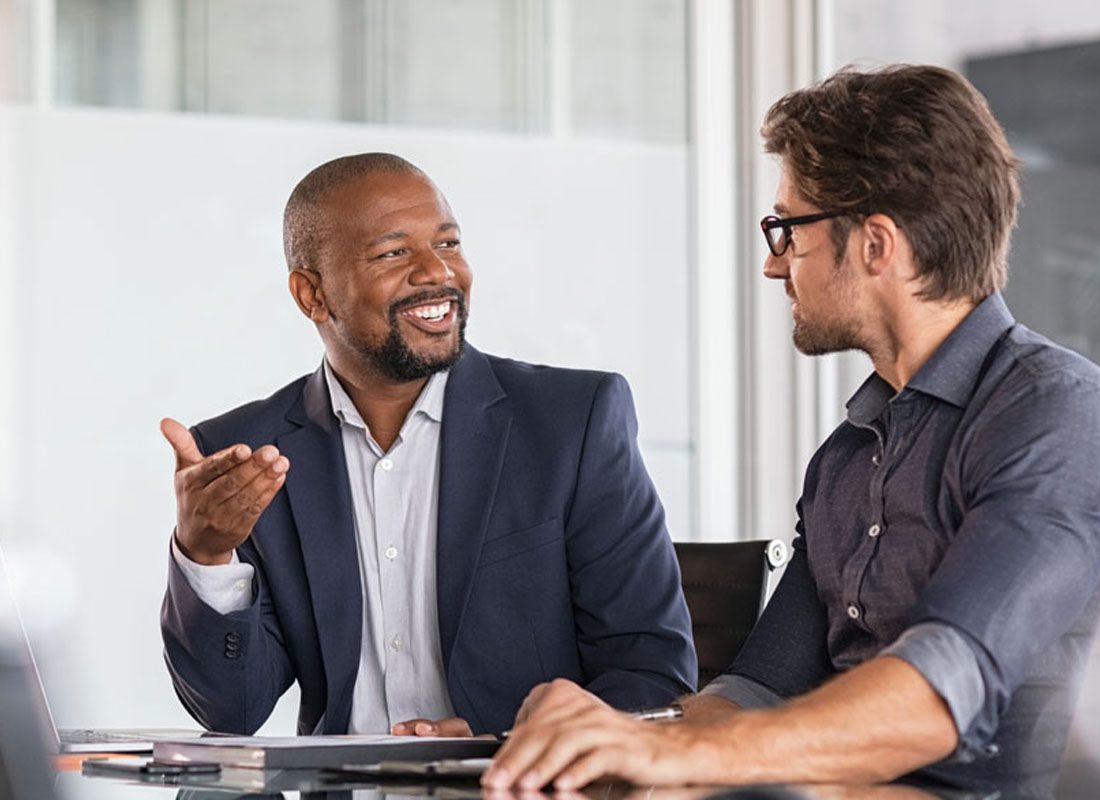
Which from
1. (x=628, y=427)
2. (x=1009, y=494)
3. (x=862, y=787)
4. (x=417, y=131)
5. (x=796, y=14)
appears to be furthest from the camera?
(x=796, y=14)

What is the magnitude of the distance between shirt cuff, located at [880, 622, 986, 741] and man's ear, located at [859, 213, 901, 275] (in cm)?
53

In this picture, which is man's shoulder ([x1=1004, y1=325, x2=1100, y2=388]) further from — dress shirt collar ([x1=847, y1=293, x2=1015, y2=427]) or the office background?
the office background

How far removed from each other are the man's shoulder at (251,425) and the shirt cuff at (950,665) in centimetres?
128

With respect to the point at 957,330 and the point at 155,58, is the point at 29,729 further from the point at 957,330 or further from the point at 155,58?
the point at 155,58

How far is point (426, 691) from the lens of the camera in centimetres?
248

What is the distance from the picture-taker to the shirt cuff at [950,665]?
61.1 inches

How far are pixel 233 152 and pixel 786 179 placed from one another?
2.45 m

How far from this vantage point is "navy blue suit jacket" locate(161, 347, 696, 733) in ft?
7.98

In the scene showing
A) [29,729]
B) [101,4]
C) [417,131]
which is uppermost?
[101,4]

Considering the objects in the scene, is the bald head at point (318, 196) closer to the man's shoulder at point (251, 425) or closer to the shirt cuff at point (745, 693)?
the man's shoulder at point (251, 425)

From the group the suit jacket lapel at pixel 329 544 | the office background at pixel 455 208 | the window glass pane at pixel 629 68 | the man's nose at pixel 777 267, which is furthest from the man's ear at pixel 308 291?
the window glass pane at pixel 629 68

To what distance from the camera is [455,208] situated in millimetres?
4539

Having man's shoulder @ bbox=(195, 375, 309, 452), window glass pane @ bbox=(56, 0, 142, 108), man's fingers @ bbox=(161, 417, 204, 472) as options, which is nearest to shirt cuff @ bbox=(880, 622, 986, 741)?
man's fingers @ bbox=(161, 417, 204, 472)

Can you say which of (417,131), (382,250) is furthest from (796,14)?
(382,250)
